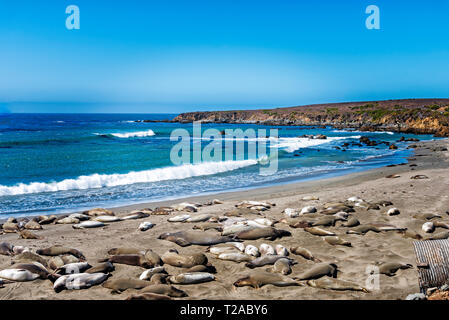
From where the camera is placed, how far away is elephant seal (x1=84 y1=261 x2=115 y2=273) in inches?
237

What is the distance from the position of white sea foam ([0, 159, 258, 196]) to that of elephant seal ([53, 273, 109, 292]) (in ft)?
38.5

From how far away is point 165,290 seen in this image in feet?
16.9

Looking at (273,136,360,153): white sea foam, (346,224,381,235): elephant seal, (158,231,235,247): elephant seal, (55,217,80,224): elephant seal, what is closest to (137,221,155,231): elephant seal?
(158,231,235,247): elephant seal

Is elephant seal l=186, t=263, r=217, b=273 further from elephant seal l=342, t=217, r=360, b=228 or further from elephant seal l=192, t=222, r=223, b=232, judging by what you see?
elephant seal l=342, t=217, r=360, b=228

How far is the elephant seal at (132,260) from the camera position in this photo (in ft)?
21.0

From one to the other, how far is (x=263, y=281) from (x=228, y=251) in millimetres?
1450

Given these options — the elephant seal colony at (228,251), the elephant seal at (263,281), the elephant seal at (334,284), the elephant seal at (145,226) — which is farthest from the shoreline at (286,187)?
the elephant seal at (334,284)

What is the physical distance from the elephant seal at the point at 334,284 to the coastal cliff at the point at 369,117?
49.8 metres

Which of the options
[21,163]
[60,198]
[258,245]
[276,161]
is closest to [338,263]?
[258,245]
